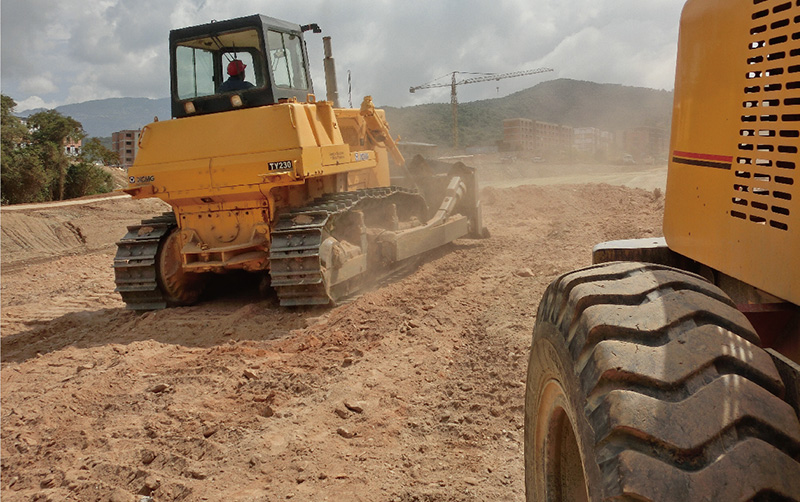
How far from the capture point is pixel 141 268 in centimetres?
837

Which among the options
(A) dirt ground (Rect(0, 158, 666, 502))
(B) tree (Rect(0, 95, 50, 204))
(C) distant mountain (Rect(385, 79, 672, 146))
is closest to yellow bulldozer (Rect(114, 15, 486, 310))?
(A) dirt ground (Rect(0, 158, 666, 502))

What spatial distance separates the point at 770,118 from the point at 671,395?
851 millimetres

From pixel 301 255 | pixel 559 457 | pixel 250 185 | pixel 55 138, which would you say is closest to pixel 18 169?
pixel 55 138

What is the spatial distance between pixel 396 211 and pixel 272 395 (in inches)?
217

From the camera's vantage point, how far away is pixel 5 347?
24.6 feet

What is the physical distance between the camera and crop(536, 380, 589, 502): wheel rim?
7.69ft

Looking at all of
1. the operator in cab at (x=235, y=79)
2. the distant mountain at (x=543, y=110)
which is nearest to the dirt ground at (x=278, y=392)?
the operator in cab at (x=235, y=79)

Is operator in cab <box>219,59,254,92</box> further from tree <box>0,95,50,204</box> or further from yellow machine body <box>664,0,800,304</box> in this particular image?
tree <box>0,95,50,204</box>

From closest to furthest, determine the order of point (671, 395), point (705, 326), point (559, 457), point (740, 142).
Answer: point (671, 395) → point (705, 326) → point (740, 142) → point (559, 457)

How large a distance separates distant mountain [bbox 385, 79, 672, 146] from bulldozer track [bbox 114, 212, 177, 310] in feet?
260

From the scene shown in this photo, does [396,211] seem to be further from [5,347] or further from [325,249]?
[5,347]

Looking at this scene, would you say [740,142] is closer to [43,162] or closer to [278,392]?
[278,392]

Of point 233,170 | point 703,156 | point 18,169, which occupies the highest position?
point 703,156

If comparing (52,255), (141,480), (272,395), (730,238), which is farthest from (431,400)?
(52,255)
